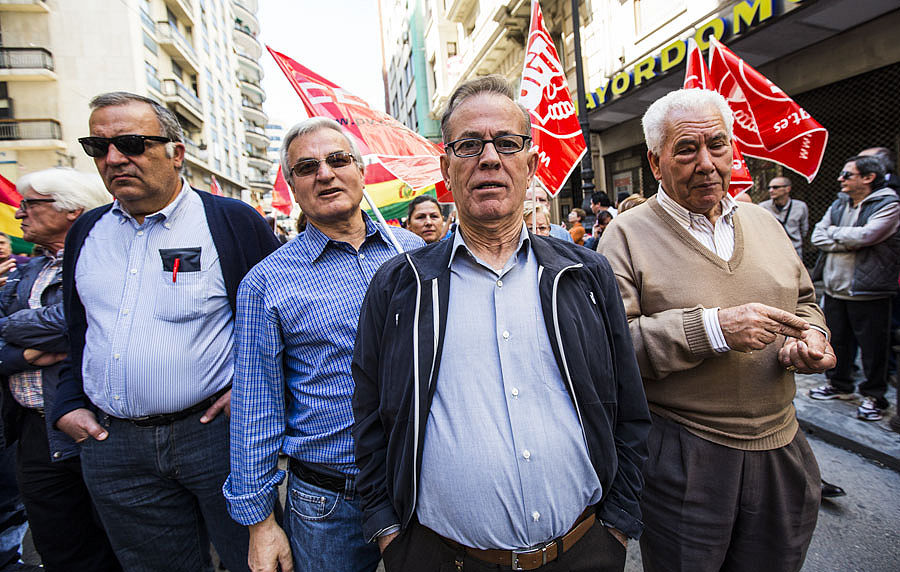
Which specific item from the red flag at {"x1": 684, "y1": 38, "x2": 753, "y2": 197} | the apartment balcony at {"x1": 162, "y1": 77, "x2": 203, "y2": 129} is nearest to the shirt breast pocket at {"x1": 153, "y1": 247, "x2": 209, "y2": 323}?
the red flag at {"x1": 684, "y1": 38, "x2": 753, "y2": 197}

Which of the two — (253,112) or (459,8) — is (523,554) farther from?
(253,112)

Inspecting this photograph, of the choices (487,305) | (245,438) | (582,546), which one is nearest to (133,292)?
(245,438)

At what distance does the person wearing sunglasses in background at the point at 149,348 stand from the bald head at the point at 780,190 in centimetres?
648

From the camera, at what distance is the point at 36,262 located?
2744 mm

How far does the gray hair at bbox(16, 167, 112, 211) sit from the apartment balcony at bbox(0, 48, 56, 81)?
27953mm

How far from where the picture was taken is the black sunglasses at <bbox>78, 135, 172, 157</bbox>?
1.97 meters

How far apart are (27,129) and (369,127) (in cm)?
2743

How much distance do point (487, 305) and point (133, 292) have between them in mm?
1568

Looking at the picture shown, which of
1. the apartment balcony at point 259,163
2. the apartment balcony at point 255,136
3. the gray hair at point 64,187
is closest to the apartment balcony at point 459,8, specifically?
the gray hair at point 64,187

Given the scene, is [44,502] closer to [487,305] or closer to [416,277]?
[416,277]

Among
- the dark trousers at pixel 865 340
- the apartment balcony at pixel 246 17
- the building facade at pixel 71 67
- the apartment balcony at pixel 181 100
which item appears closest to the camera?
the dark trousers at pixel 865 340

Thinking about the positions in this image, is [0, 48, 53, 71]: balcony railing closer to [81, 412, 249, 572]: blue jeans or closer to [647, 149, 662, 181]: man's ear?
[81, 412, 249, 572]: blue jeans

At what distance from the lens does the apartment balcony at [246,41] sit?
4607 centimetres

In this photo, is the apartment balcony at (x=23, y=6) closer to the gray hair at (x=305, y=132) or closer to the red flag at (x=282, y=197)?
the red flag at (x=282, y=197)
